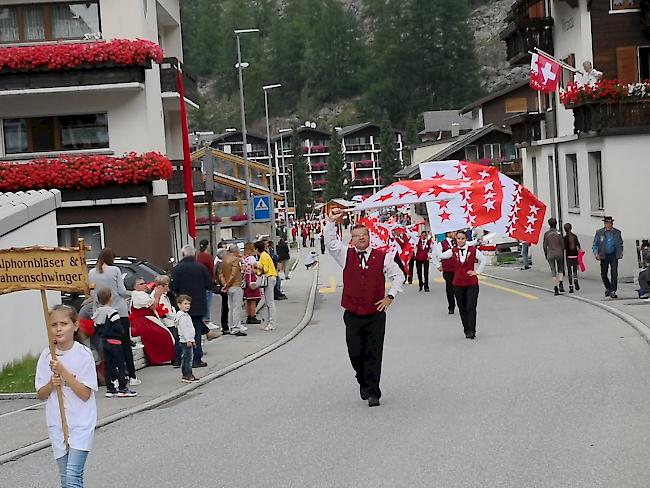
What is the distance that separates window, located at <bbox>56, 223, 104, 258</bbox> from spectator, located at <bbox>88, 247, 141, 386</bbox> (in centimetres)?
1453

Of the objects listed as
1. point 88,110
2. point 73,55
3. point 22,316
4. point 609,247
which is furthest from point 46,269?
point 88,110

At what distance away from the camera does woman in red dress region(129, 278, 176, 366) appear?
18219mm

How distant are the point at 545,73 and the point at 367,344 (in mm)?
18838

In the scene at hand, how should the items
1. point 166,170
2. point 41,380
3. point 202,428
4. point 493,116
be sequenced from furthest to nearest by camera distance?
point 493,116 < point 166,170 < point 202,428 < point 41,380

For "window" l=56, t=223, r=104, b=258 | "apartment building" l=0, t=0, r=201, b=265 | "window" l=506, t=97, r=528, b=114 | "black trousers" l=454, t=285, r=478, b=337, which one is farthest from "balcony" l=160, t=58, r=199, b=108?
"window" l=506, t=97, r=528, b=114

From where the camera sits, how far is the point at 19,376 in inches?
645

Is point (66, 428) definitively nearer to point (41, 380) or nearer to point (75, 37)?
point (41, 380)

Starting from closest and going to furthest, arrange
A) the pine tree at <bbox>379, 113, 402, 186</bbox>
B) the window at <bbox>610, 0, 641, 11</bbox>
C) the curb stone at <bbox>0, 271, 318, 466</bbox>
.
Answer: the curb stone at <bbox>0, 271, 318, 466</bbox>, the window at <bbox>610, 0, 641, 11</bbox>, the pine tree at <bbox>379, 113, 402, 186</bbox>

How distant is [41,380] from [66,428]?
1.18 ft

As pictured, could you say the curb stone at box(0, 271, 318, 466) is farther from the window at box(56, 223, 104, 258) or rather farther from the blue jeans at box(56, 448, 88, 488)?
the window at box(56, 223, 104, 258)

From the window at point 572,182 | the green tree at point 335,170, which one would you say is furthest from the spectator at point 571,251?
the green tree at point 335,170

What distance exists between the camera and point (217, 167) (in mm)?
76625

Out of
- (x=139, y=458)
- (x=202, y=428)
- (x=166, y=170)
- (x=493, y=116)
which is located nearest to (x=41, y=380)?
(x=139, y=458)

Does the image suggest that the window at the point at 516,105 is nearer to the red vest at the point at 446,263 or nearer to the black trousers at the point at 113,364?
the red vest at the point at 446,263
